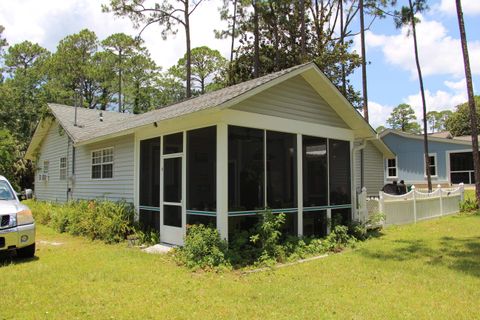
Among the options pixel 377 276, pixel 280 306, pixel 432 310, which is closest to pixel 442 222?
pixel 377 276

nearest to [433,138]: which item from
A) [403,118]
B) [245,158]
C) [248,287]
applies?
[245,158]

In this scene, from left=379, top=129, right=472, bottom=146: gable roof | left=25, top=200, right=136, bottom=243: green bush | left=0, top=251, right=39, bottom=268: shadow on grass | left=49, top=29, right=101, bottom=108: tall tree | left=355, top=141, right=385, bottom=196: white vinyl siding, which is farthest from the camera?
left=49, top=29, right=101, bottom=108: tall tree

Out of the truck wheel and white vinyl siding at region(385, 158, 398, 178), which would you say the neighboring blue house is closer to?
white vinyl siding at region(385, 158, 398, 178)

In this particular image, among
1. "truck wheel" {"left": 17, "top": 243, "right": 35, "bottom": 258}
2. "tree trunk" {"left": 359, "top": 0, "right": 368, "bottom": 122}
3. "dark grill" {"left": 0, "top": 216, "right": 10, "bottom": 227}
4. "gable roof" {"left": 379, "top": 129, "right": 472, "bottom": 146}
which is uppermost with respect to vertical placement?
"tree trunk" {"left": 359, "top": 0, "right": 368, "bottom": 122}

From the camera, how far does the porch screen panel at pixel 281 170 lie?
858 cm

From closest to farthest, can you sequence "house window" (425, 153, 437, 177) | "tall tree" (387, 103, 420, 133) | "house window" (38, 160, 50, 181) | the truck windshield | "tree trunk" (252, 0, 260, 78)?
the truck windshield, "house window" (38, 160, 50, 181), "house window" (425, 153, 437, 177), "tree trunk" (252, 0, 260, 78), "tall tree" (387, 103, 420, 133)

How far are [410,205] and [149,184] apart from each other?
30.4ft

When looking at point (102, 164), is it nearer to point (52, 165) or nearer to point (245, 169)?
point (52, 165)

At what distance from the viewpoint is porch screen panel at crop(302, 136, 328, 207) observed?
376 inches

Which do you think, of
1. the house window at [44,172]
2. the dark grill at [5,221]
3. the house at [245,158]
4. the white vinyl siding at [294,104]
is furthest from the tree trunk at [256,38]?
the dark grill at [5,221]

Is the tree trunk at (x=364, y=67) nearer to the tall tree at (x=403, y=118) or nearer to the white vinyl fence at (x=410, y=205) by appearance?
the white vinyl fence at (x=410, y=205)

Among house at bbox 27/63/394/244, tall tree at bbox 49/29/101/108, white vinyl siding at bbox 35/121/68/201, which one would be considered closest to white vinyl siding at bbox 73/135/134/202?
house at bbox 27/63/394/244

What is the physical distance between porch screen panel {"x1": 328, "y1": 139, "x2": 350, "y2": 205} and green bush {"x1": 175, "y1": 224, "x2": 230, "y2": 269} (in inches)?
162

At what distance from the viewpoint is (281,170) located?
886 centimetres
